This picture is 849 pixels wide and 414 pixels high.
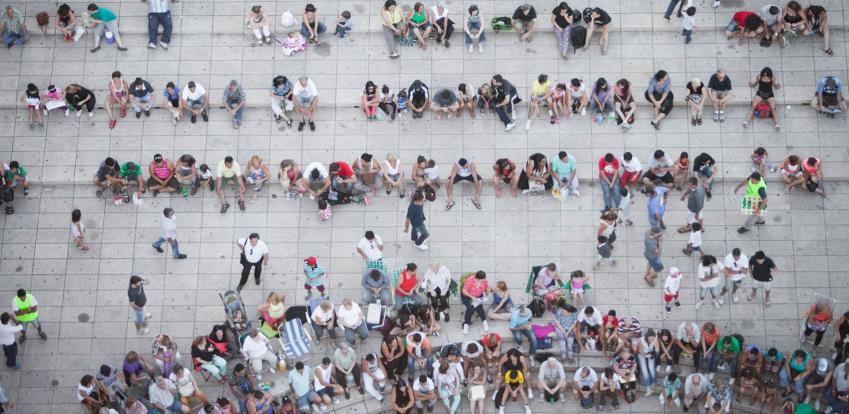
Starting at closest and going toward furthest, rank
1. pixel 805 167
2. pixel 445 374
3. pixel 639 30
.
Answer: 1. pixel 445 374
2. pixel 805 167
3. pixel 639 30

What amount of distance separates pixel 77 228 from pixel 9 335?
3.08 meters

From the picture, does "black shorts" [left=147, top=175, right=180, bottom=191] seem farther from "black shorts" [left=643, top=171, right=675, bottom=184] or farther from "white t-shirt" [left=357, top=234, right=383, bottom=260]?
"black shorts" [left=643, top=171, right=675, bottom=184]

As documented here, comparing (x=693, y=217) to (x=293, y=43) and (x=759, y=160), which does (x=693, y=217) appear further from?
(x=293, y=43)

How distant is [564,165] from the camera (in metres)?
33.3

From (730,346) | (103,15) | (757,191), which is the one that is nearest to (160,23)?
(103,15)

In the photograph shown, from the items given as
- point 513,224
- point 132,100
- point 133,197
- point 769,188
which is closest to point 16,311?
point 133,197

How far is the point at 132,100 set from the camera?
35.1 m

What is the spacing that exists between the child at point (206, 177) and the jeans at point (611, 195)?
9.46 meters

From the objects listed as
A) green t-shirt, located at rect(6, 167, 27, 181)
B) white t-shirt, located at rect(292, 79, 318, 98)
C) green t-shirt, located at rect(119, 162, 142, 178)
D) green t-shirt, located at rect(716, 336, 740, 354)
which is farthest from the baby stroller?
green t-shirt, located at rect(716, 336, 740, 354)

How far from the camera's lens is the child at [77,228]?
3262 centimetres

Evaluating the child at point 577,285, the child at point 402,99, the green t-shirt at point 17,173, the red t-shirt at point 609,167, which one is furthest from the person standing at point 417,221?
the green t-shirt at point 17,173

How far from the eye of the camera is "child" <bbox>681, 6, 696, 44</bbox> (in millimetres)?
35094

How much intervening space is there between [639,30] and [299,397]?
1308 cm

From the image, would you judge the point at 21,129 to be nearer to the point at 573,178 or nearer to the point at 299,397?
the point at 299,397
